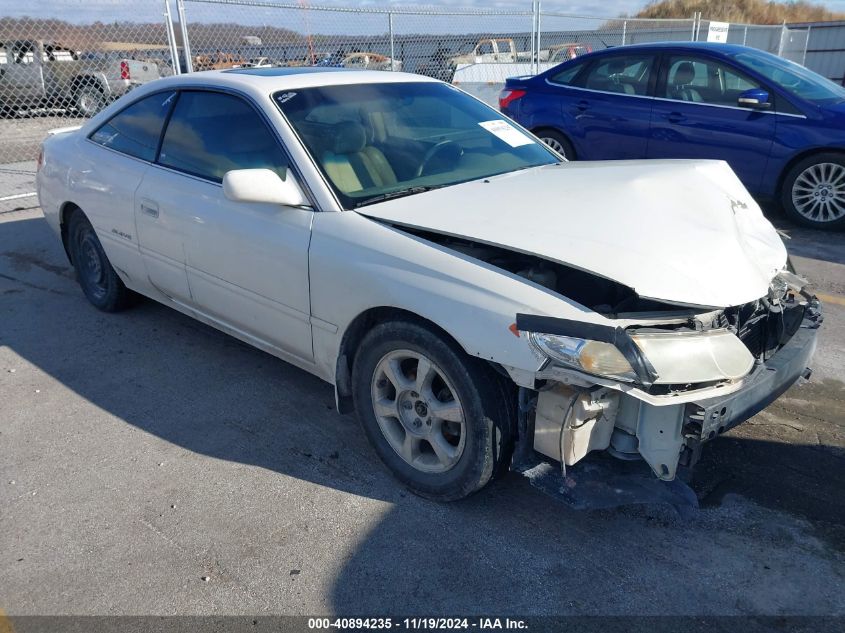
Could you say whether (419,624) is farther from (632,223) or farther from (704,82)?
(704,82)

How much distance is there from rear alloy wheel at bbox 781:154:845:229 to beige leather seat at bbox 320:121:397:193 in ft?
16.6

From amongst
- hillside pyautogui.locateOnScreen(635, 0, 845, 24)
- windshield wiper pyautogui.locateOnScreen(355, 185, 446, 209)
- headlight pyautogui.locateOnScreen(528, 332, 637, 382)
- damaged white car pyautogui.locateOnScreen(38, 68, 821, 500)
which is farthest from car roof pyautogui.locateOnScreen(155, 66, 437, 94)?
hillside pyautogui.locateOnScreen(635, 0, 845, 24)

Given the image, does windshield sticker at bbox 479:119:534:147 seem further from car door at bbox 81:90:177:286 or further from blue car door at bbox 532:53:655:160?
blue car door at bbox 532:53:655:160

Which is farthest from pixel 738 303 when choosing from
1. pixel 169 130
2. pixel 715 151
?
pixel 715 151

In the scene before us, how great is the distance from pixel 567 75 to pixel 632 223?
5.76m

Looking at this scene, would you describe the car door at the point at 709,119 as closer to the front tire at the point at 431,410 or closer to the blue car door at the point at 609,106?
the blue car door at the point at 609,106

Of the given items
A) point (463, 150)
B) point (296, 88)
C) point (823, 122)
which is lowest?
point (823, 122)

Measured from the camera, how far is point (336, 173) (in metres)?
3.23

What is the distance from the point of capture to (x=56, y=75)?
15688 mm

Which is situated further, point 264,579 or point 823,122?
point 823,122

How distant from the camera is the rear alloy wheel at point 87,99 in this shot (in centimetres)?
1490

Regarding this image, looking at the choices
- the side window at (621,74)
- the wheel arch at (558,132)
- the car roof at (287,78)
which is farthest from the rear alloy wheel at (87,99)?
the car roof at (287,78)

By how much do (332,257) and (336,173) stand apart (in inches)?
19.0

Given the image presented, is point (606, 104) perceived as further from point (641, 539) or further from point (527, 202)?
point (641, 539)
